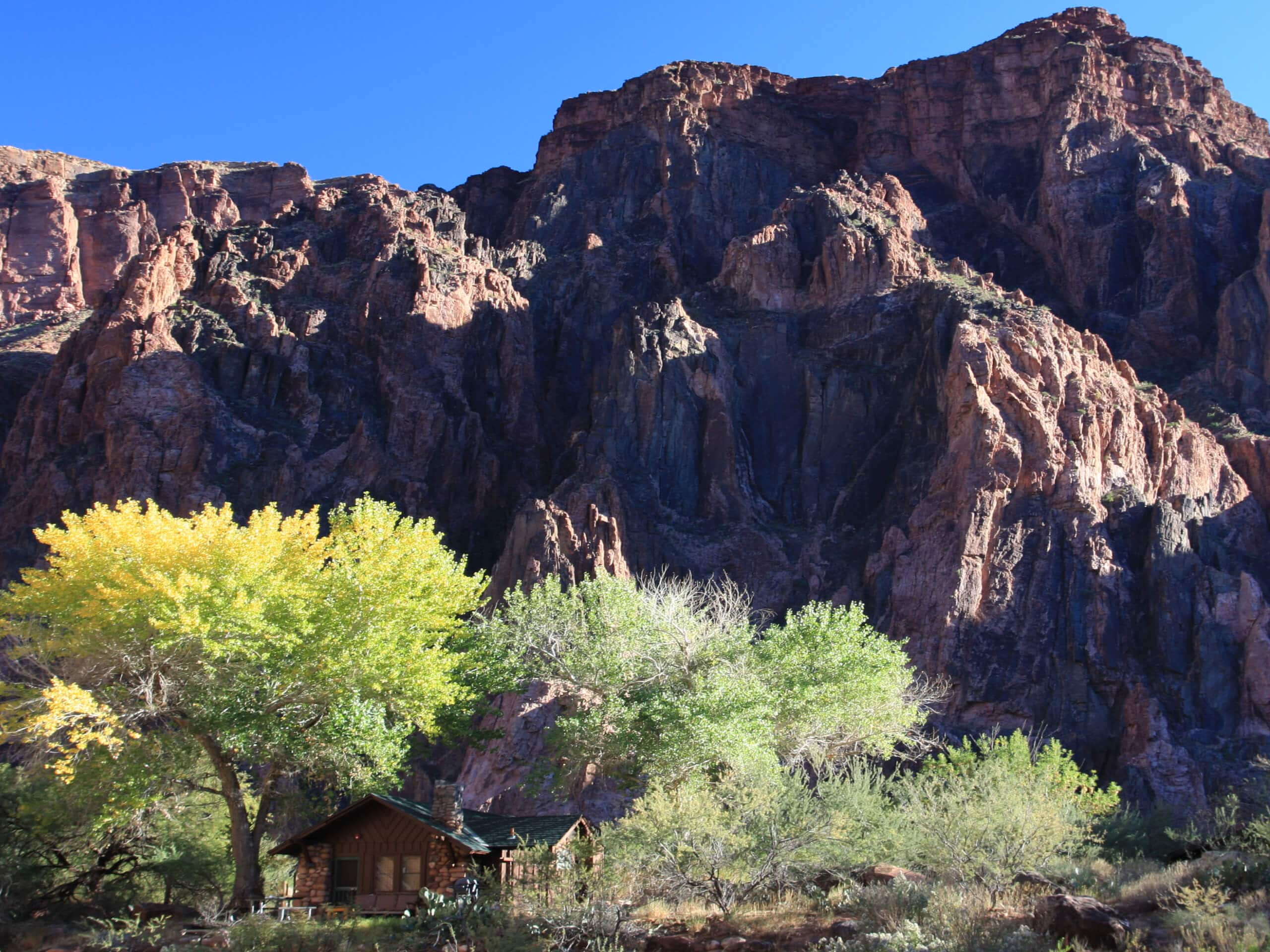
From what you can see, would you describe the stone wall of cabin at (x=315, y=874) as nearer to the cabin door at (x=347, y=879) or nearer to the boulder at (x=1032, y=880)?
the cabin door at (x=347, y=879)

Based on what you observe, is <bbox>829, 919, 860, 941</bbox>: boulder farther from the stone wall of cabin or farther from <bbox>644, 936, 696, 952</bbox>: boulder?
the stone wall of cabin

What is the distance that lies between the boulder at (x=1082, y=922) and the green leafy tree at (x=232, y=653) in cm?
1538

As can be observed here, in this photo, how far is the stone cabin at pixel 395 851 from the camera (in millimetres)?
28188

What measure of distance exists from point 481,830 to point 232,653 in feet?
25.1

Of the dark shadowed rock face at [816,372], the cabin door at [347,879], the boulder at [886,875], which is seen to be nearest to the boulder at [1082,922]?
the boulder at [886,875]

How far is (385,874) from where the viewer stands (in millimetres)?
28766

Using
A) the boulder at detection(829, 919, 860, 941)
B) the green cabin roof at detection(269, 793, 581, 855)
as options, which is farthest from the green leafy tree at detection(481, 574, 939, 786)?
the boulder at detection(829, 919, 860, 941)

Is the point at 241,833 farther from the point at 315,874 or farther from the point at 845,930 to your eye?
the point at 845,930

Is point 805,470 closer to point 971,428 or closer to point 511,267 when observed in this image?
point 971,428

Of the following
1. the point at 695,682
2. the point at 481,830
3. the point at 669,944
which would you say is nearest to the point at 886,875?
the point at 669,944

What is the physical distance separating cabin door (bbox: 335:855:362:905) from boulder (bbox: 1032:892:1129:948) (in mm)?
15881

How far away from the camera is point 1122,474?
62.7m

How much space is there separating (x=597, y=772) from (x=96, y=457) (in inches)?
1807

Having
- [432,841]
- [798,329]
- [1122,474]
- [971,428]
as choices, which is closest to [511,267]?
[798,329]
